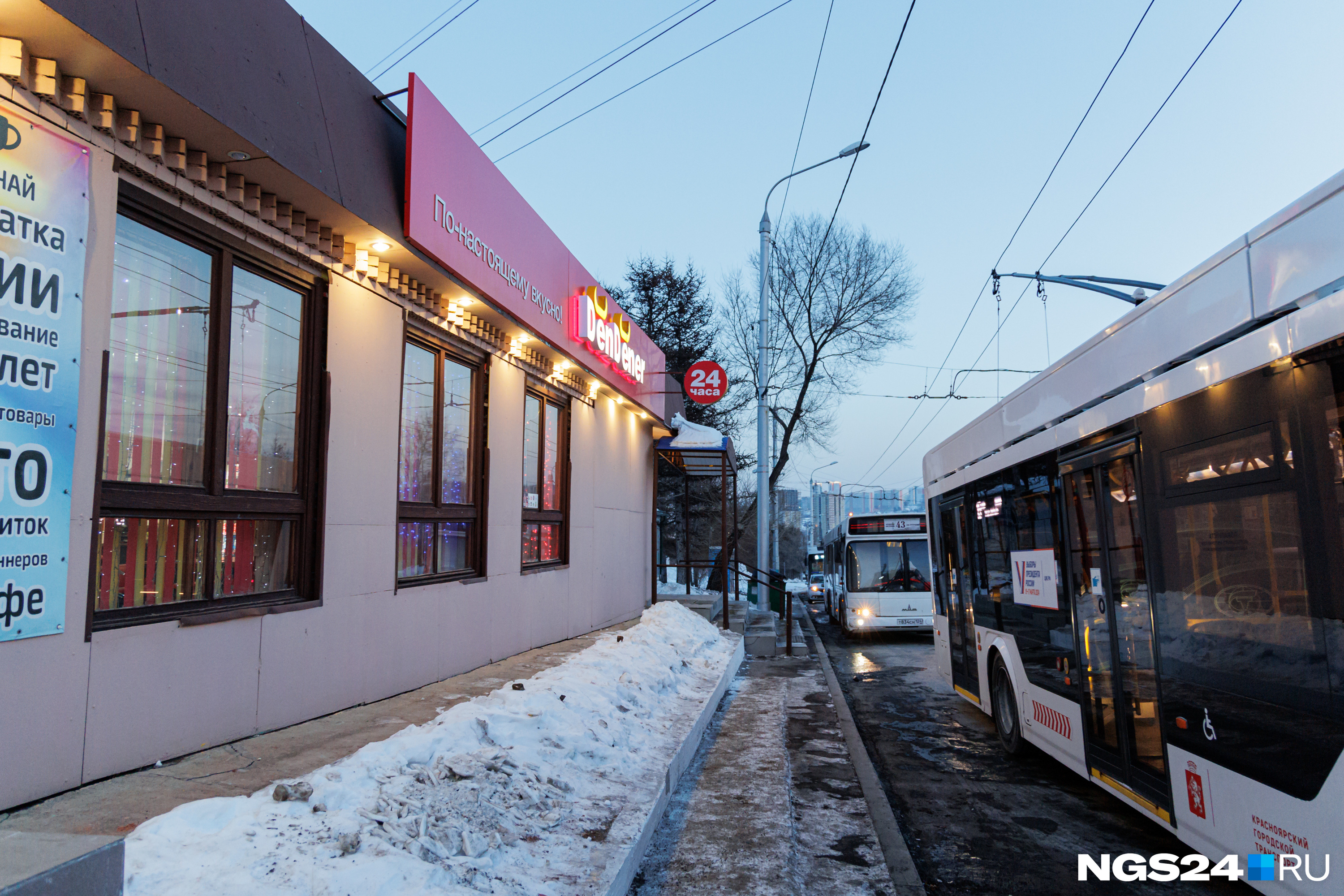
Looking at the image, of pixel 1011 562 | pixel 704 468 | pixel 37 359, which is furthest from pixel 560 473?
pixel 704 468

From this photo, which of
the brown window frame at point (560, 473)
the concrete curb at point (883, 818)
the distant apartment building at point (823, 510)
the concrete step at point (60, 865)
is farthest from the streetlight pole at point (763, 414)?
the distant apartment building at point (823, 510)

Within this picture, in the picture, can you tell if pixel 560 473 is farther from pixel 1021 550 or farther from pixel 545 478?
pixel 1021 550

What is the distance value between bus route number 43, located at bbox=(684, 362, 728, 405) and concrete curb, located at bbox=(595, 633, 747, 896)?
967 cm

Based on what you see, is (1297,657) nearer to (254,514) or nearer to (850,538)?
(254,514)

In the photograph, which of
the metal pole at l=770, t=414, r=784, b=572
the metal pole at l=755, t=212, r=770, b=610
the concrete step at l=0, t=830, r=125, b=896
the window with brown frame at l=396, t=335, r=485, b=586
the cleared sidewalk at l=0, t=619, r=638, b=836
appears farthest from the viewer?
the metal pole at l=770, t=414, r=784, b=572

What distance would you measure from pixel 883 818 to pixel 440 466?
5.53 meters

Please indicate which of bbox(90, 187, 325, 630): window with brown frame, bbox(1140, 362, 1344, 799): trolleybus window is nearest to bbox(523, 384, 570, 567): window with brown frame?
bbox(90, 187, 325, 630): window with brown frame

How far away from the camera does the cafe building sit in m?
4.13

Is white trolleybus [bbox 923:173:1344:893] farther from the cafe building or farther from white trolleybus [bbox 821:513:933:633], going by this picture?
white trolleybus [bbox 821:513:933:633]

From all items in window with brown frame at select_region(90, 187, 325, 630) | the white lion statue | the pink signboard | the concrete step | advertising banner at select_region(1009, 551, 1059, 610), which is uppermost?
the pink signboard

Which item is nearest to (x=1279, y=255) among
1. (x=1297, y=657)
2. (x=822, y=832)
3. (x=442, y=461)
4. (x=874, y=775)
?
(x=1297, y=657)

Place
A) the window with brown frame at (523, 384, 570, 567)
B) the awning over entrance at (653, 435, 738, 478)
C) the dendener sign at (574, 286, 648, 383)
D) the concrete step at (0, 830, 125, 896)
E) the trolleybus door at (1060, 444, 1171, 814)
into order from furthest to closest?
the awning over entrance at (653, 435, 738, 478), the dendener sign at (574, 286, 648, 383), the window with brown frame at (523, 384, 570, 567), the trolleybus door at (1060, 444, 1171, 814), the concrete step at (0, 830, 125, 896)

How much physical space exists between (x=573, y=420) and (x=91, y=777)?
922cm

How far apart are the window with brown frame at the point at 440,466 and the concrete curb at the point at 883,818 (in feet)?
14.6
